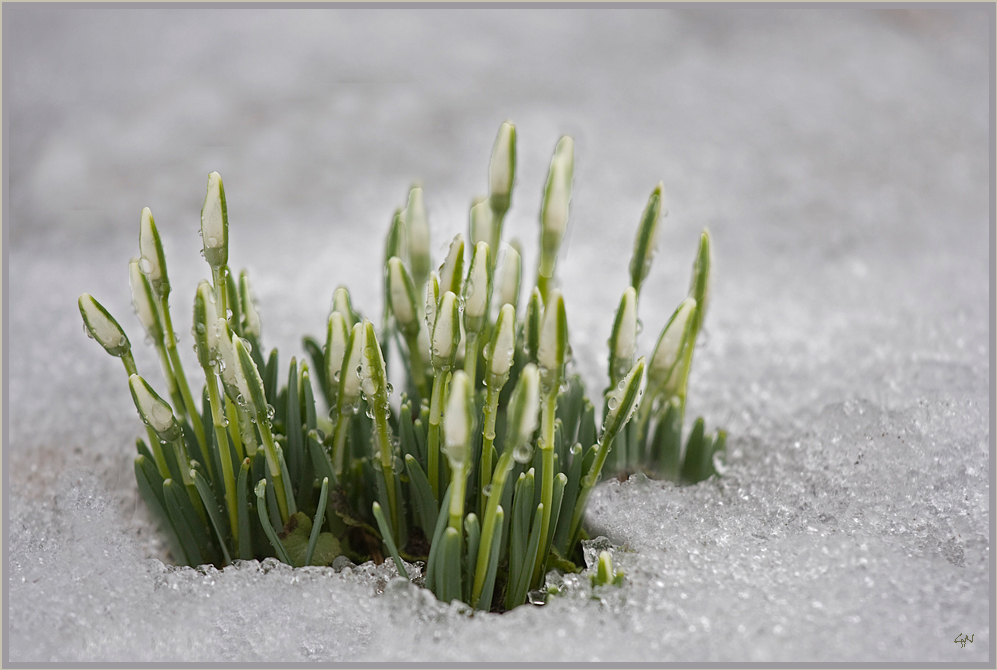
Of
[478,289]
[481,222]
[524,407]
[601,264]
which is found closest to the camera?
[524,407]

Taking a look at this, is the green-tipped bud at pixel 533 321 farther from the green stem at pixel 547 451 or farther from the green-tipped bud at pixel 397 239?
the green-tipped bud at pixel 397 239

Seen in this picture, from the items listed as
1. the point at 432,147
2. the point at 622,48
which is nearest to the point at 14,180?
the point at 432,147

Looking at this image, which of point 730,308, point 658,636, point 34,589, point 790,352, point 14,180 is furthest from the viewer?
point 14,180

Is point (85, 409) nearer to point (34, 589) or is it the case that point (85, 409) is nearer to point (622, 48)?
point (34, 589)

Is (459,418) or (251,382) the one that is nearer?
(459,418)

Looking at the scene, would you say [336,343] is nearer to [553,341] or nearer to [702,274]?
[553,341]

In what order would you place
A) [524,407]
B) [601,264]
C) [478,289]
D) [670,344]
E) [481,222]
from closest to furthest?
[524,407] < [478,289] < [670,344] < [481,222] < [601,264]

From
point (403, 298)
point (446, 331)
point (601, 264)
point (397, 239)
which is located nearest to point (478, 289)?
point (446, 331)

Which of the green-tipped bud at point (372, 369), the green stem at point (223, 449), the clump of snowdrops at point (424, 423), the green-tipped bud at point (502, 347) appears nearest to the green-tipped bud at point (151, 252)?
the clump of snowdrops at point (424, 423)
